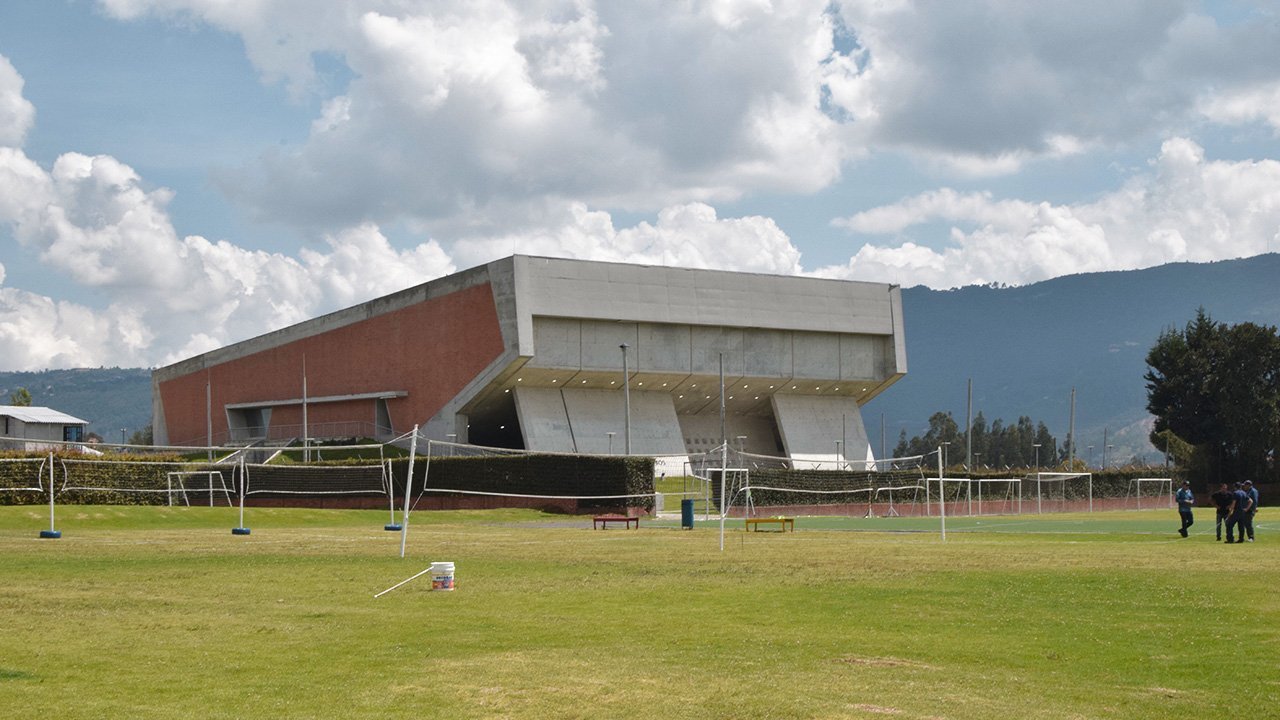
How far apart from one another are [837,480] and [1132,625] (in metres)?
50.8

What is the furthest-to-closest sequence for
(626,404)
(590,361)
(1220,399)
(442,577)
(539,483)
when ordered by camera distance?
(1220,399) → (590,361) → (626,404) → (539,483) → (442,577)

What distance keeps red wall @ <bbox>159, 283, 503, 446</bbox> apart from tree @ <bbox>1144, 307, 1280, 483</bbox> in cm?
4926

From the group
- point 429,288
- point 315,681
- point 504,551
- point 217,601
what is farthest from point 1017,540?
point 429,288

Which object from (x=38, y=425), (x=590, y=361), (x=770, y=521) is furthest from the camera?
(x=38, y=425)

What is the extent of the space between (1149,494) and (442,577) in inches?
2936

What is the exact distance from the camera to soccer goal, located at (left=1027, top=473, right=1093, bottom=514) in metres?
76.4

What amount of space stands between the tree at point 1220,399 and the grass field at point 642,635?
78299 millimetres

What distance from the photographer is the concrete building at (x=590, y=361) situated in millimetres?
88188

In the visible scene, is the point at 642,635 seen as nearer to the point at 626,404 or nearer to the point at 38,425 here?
the point at 626,404

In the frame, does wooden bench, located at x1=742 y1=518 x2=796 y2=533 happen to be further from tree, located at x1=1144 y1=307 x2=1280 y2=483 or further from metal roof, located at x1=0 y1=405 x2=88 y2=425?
metal roof, located at x1=0 y1=405 x2=88 y2=425

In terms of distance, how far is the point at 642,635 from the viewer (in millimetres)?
14523

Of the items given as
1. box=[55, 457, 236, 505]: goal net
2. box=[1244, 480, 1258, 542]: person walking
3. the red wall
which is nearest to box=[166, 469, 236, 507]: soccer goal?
box=[55, 457, 236, 505]: goal net

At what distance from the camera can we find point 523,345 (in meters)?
84.7

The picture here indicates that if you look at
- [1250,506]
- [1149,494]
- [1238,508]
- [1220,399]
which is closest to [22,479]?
[1238,508]
